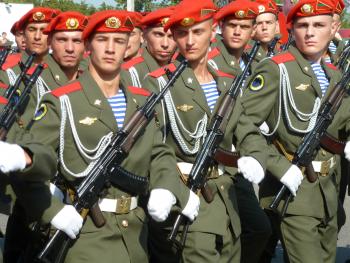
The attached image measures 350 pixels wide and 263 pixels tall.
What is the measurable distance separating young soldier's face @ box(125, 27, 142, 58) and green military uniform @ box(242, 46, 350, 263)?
2542mm

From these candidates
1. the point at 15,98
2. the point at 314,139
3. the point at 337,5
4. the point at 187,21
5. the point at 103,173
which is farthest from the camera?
the point at 337,5

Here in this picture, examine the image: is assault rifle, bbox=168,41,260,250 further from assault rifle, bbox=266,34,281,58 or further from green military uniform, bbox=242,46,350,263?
assault rifle, bbox=266,34,281,58

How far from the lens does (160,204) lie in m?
4.28

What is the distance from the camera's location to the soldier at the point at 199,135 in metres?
4.96

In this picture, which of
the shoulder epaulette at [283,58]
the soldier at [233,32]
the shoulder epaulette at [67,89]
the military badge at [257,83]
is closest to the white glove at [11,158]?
the shoulder epaulette at [67,89]

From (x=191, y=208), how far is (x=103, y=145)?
70 cm

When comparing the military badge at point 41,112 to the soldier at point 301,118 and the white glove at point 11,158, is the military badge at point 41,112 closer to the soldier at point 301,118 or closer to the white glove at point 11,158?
the white glove at point 11,158

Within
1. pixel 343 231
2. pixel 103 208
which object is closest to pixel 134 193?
pixel 103 208

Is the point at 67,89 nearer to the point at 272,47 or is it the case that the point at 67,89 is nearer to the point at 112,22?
the point at 112,22

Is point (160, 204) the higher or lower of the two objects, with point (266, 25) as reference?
higher

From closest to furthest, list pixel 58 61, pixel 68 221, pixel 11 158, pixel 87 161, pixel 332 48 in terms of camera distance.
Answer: pixel 11 158 → pixel 68 221 → pixel 87 161 → pixel 58 61 → pixel 332 48

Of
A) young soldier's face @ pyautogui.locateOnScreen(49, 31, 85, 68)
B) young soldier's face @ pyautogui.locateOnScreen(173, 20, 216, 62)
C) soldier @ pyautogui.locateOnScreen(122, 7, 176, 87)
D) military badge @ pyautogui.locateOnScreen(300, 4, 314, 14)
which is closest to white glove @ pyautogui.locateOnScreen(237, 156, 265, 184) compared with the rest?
young soldier's face @ pyautogui.locateOnScreen(173, 20, 216, 62)

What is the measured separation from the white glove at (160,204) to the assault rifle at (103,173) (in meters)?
0.15

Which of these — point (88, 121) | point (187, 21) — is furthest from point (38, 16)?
point (88, 121)
